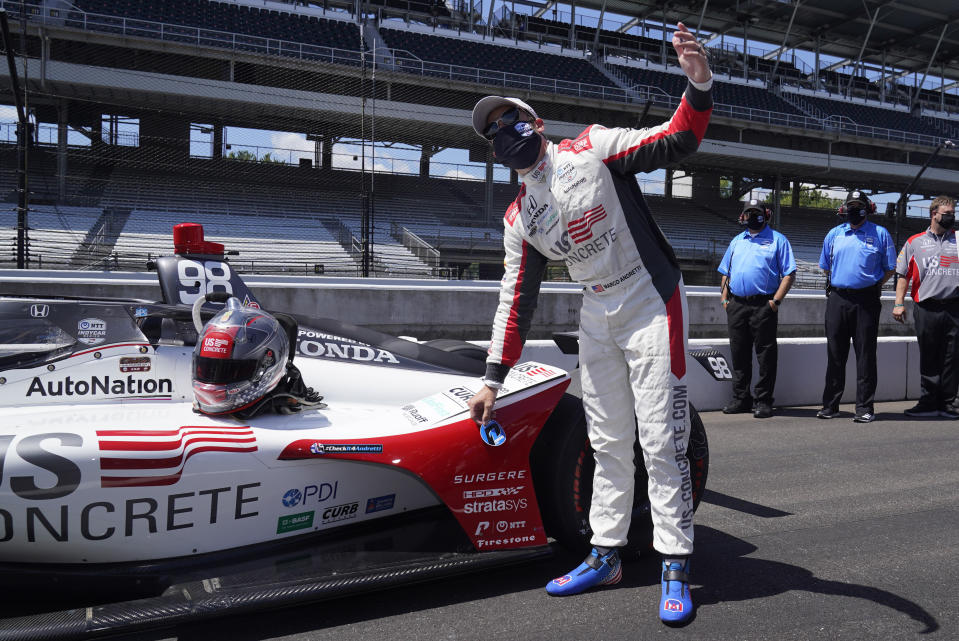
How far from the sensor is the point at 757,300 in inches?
270

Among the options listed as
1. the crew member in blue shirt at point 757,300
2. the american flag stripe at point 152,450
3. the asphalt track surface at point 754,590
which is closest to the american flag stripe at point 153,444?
the american flag stripe at point 152,450

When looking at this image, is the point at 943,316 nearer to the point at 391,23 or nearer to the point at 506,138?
the point at 506,138

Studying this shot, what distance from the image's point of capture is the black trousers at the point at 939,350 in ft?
22.2

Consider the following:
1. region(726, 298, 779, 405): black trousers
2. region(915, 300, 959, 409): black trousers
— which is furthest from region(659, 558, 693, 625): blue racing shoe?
region(915, 300, 959, 409): black trousers

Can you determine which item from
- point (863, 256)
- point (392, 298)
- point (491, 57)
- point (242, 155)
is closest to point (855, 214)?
point (863, 256)

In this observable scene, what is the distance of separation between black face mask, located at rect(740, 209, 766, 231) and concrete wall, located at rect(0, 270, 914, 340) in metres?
4.16

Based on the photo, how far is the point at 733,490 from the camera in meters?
4.27

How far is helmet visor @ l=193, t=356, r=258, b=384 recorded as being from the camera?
284 cm

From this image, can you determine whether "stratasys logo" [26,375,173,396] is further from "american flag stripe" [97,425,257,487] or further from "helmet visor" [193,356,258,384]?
"american flag stripe" [97,425,257,487]

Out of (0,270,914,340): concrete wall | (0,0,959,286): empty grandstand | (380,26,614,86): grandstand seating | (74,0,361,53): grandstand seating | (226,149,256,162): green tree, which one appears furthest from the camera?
(380,26,614,86): grandstand seating

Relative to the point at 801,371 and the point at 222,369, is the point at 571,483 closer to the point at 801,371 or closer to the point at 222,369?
the point at 222,369

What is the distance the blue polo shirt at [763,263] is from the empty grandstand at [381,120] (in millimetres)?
3541

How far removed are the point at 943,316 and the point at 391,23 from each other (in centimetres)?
2275

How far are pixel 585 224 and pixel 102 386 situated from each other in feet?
7.06
